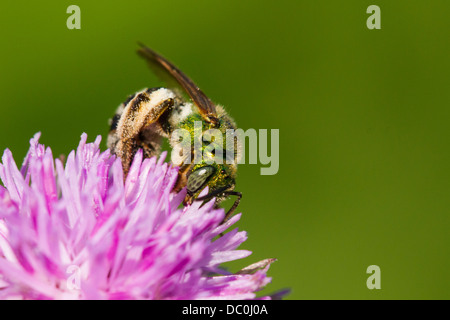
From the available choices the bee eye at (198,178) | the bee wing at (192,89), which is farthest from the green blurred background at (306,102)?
the bee eye at (198,178)

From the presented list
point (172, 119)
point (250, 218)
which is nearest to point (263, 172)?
point (250, 218)

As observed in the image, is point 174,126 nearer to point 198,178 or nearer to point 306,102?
point 198,178

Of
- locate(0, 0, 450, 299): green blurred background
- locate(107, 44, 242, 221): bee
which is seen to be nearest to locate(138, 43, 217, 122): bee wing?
locate(107, 44, 242, 221): bee

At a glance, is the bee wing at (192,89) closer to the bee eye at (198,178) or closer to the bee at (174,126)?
the bee at (174,126)

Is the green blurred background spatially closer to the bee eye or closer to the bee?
the bee
